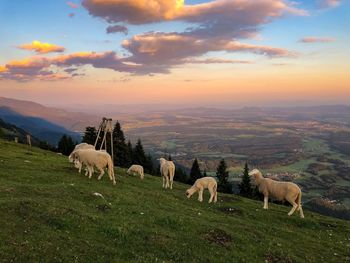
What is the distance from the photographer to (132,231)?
17.2 meters

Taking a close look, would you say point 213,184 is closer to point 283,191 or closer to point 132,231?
point 283,191

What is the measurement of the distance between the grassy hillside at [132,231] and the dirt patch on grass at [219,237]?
0.20 ft

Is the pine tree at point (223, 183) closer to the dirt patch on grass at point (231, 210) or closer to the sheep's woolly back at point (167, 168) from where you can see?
the sheep's woolly back at point (167, 168)

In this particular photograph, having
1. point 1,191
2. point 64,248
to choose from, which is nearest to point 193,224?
point 64,248

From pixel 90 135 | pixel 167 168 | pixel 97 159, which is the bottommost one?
pixel 167 168

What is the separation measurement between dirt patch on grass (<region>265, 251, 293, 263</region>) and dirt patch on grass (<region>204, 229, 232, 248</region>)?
2.03m

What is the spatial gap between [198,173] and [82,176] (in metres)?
69.8

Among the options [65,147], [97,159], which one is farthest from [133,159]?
[97,159]

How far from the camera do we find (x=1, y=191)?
1991cm

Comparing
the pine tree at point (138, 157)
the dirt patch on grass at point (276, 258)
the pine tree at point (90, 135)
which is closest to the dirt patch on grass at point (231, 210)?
the dirt patch on grass at point (276, 258)

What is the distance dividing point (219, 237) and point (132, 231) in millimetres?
4853

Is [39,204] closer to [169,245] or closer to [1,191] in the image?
[1,191]

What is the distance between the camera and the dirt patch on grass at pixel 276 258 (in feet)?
56.5

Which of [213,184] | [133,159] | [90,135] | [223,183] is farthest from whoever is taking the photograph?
[133,159]
